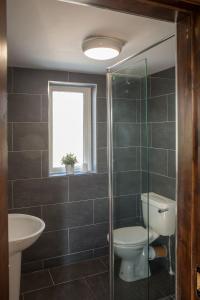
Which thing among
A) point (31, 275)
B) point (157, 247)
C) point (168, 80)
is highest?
point (168, 80)

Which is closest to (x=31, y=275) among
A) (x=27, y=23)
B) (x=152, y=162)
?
(x=152, y=162)

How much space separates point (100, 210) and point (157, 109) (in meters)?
1.33

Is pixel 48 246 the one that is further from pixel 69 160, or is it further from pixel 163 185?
pixel 163 185

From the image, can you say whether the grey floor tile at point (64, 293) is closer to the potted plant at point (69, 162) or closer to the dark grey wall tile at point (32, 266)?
the dark grey wall tile at point (32, 266)

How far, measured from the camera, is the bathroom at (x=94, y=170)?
224 centimetres

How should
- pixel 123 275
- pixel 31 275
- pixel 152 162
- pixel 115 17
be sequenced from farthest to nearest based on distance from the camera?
pixel 152 162, pixel 31 275, pixel 123 275, pixel 115 17

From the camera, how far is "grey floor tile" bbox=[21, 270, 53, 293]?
2.38 m

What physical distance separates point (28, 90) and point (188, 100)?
6.49 feet

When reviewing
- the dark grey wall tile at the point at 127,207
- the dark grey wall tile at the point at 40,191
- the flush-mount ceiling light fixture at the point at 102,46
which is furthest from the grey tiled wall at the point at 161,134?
the dark grey wall tile at the point at 40,191

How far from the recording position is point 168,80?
249 centimetres

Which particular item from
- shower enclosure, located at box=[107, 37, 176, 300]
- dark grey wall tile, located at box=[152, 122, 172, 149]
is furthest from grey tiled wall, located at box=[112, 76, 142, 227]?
dark grey wall tile, located at box=[152, 122, 172, 149]

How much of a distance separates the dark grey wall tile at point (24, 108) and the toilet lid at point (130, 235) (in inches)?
56.3

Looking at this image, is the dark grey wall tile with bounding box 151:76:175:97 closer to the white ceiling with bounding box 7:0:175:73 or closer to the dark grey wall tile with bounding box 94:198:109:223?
the white ceiling with bounding box 7:0:175:73

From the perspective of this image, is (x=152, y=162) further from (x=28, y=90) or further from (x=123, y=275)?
(x=28, y=90)
